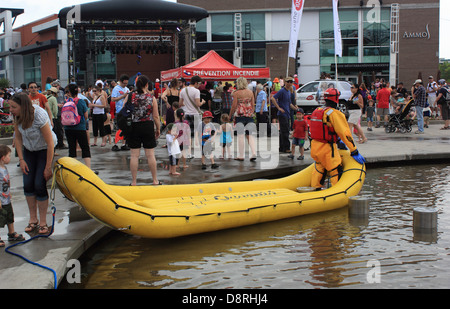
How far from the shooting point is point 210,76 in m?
17.0

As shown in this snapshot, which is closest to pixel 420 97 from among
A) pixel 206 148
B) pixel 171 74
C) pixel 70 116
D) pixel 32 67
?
pixel 171 74

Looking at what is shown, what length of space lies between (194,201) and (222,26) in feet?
117

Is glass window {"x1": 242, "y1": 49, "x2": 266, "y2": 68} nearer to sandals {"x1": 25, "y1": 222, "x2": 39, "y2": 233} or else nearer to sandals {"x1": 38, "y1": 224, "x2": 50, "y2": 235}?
sandals {"x1": 25, "y1": 222, "x2": 39, "y2": 233}

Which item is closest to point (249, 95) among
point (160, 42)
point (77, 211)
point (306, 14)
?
point (77, 211)

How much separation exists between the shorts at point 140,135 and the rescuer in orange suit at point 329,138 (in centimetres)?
250

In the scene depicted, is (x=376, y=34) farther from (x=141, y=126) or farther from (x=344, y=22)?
(x=141, y=126)

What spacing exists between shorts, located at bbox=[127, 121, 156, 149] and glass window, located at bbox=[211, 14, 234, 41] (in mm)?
33735

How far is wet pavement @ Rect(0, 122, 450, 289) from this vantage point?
181 inches

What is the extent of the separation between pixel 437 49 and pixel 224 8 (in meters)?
16.8

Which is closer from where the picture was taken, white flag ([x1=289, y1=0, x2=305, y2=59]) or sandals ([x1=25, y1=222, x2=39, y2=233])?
sandals ([x1=25, y1=222, x2=39, y2=233])

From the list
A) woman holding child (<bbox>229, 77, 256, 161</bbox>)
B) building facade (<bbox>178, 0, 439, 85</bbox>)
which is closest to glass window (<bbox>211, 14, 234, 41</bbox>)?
building facade (<bbox>178, 0, 439, 85</bbox>)

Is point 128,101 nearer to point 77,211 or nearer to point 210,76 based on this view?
point 77,211

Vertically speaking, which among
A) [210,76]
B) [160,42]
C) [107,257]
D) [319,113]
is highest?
[160,42]

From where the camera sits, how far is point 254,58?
39906mm
